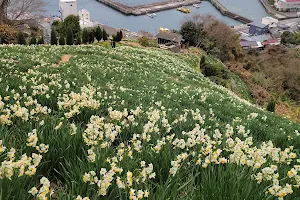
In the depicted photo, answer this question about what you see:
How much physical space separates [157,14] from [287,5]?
144 ft

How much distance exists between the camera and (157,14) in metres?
84.6

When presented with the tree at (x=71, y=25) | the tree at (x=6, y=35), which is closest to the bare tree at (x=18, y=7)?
the tree at (x=71, y=25)

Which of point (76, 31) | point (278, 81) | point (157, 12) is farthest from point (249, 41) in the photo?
point (76, 31)

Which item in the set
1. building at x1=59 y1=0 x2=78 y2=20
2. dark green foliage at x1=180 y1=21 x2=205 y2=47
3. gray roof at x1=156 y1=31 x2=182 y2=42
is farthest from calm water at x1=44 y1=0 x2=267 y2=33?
dark green foliage at x1=180 y1=21 x2=205 y2=47

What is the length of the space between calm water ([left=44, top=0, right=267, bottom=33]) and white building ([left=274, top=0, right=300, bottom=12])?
5.09 metres

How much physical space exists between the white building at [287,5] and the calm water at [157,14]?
509 cm

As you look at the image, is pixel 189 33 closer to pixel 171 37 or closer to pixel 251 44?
pixel 171 37

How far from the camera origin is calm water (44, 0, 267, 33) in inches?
3017

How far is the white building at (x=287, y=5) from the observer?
9833 centimetres

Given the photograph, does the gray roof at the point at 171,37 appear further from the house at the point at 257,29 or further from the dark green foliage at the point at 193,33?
→ the house at the point at 257,29

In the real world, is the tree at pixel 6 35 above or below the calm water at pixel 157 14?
below

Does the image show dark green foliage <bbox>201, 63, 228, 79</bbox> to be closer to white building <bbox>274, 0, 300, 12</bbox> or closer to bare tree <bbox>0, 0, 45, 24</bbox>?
bare tree <bbox>0, 0, 45, 24</bbox>

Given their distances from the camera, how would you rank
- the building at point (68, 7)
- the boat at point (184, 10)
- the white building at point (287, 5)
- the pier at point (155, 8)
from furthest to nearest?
the white building at point (287, 5) < the boat at point (184, 10) < the pier at point (155, 8) < the building at point (68, 7)

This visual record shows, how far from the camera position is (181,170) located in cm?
366
